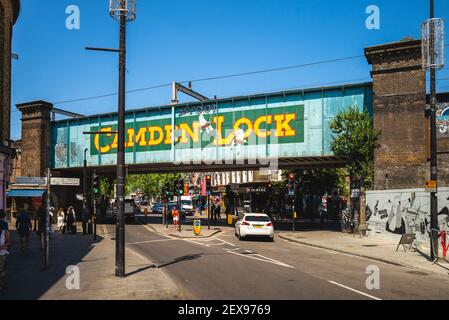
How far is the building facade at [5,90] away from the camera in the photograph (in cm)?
1975

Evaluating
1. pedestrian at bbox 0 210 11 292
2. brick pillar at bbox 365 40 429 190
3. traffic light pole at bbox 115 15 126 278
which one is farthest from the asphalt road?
brick pillar at bbox 365 40 429 190

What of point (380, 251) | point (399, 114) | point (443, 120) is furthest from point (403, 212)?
point (443, 120)

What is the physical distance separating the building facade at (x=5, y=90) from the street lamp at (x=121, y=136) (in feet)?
27.1

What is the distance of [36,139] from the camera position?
40750 millimetres

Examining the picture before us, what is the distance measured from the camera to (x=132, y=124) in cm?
3678

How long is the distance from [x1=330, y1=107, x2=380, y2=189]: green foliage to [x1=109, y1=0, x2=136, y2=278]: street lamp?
16.8 metres

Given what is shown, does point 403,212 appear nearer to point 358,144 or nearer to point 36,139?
point 358,144

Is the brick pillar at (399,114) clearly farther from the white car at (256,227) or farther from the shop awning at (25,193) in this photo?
the shop awning at (25,193)

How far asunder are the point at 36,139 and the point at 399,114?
29746 millimetres

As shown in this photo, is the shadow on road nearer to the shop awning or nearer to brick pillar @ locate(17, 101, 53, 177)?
the shop awning

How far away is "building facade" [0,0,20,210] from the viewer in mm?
19750
